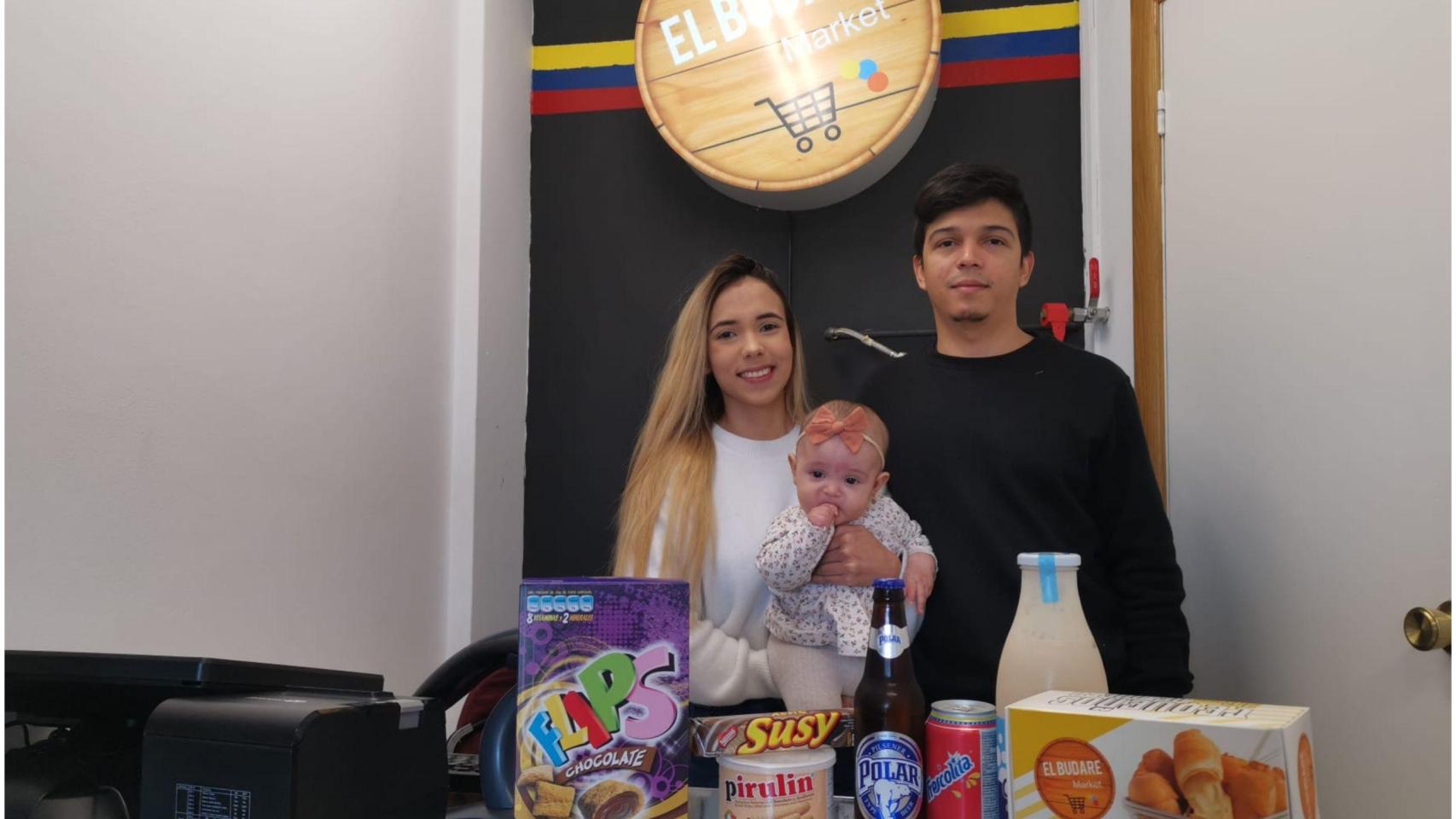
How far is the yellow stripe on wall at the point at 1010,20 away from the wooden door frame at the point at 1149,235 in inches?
13.3

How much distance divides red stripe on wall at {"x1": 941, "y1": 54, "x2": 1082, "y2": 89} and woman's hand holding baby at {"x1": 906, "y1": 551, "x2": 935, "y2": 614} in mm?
1562

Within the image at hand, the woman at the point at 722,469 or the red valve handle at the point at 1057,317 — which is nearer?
the woman at the point at 722,469

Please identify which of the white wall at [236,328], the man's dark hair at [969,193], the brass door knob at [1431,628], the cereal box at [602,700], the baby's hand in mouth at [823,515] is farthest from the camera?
the man's dark hair at [969,193]

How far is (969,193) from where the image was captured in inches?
65.6

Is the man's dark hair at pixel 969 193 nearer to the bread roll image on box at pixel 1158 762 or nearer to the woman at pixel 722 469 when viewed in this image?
the woman at pixel 722 469

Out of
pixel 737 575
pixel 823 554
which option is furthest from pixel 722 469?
pixel 823 554

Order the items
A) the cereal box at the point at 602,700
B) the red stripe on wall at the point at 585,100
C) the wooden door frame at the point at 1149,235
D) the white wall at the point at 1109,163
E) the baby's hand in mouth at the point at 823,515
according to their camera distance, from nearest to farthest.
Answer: the cereal box at the point at 602,700, the baby's hand in mouth at the point at 823,515, the wooden door frame at the point at 1149,235, the white wall at the point at 1109,163, the red stripe on wall at the point at 585,100

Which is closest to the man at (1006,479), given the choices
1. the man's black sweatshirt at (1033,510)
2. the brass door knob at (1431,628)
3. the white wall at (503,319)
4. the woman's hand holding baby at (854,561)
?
the man's black sweatshirt at (1033,510)

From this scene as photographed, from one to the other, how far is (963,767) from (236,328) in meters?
1.45

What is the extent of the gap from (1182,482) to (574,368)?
5.24ft

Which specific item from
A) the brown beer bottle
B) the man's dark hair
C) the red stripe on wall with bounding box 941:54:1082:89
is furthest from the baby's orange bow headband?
the red stripe on wall with bounding box 941:54:1082:89

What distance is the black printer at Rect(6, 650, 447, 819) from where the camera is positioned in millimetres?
865

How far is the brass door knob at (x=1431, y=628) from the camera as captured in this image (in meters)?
1.28

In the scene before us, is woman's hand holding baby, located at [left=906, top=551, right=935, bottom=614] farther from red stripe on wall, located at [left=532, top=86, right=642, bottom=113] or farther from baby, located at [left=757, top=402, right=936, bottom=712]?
red stripe on wall, located at [left=532, top=86, right=642, bottom=113]
